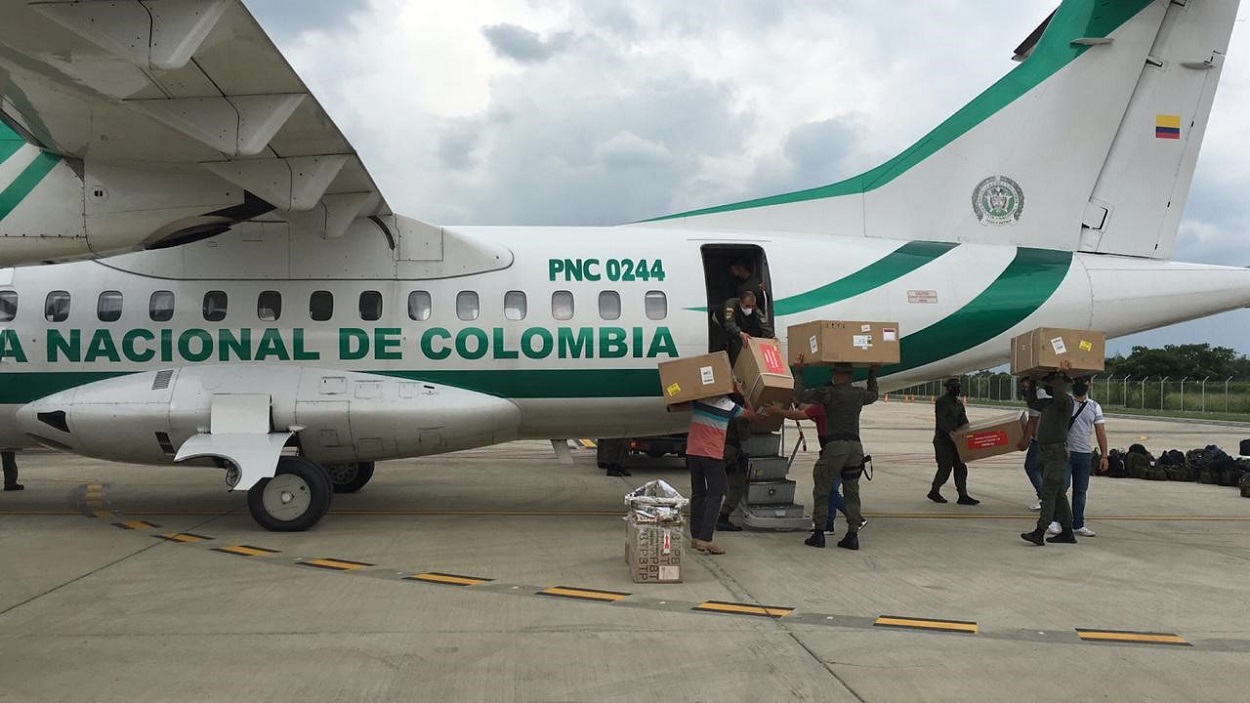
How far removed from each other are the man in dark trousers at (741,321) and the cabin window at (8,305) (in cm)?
820

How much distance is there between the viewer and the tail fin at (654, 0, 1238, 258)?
10.9 m

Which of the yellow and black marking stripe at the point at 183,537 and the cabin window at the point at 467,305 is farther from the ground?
the cabin window at the point at 467,305

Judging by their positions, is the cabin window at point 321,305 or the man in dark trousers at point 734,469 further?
the cabin window at point 321,305

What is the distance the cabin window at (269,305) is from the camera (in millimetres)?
10023

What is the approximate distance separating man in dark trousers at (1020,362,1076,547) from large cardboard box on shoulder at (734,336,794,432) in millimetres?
2714

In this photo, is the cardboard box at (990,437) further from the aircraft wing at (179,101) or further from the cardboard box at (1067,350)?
the aircraft wing at (179,101)

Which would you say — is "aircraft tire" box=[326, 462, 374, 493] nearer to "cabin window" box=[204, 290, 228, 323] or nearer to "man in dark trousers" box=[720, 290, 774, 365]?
"cabin window" box=[204, 290, 228, 323]

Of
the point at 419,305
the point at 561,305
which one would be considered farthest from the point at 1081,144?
the point at 419,305

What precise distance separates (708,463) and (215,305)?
5988 millimetres

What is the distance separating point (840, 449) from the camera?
343 inches

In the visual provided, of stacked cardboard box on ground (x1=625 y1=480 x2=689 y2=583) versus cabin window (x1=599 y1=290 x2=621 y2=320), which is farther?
cabin window (x1=599 y1=290 x2=621 y2=320)

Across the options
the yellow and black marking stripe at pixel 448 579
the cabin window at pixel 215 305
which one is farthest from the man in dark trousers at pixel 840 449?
the cabin window at pixel 215 305

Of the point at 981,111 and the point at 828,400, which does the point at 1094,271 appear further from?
the point at 828,400

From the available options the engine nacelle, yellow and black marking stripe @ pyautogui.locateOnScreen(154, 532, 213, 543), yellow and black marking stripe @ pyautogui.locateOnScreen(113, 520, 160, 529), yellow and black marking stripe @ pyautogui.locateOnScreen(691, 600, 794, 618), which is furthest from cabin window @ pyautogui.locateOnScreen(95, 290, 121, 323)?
yellow and black marking stripe @ pyautogui.locateOnScreen(691, 600, 794, 618)
